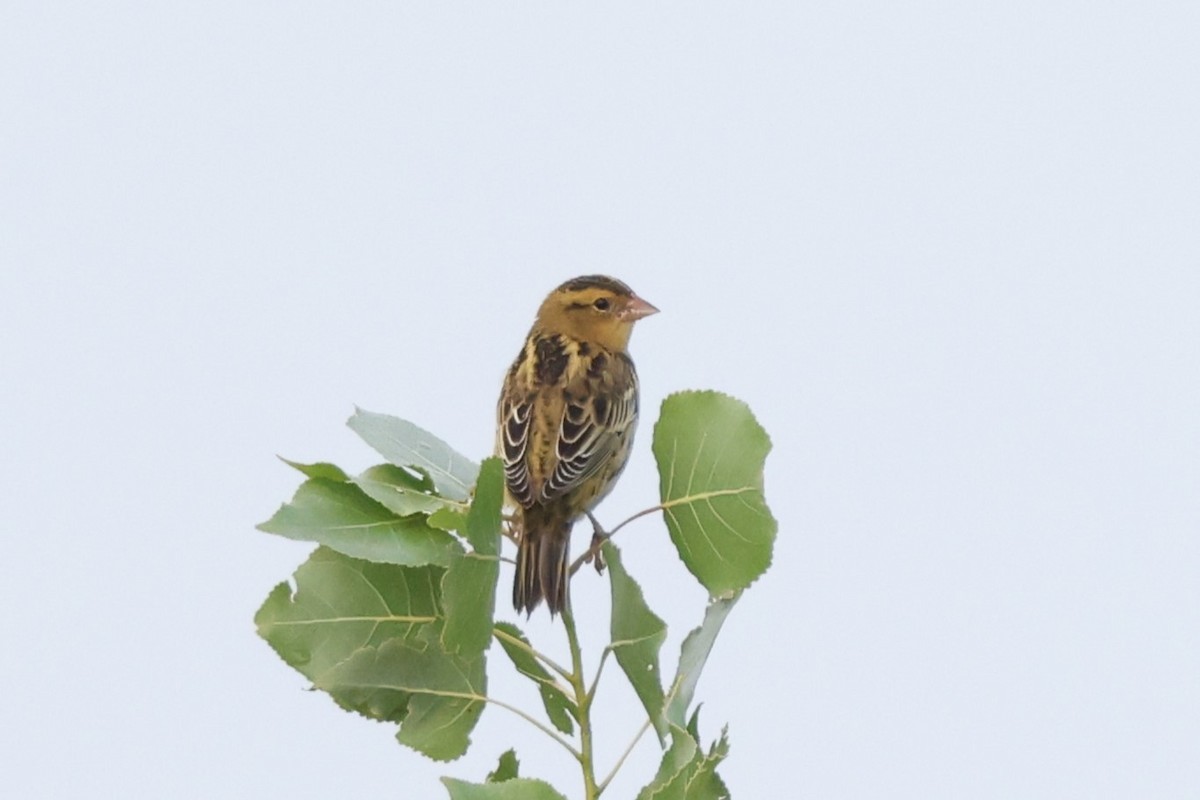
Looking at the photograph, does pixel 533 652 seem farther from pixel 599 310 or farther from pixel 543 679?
pixel 599 310

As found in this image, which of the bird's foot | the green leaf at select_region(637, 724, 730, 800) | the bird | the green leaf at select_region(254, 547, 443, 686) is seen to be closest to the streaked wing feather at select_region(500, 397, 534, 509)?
the bird

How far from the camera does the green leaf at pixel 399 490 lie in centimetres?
291

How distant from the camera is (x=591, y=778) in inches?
114

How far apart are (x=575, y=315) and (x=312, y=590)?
4.03ft

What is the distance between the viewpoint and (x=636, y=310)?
12.8ft

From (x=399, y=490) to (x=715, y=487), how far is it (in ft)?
1.99

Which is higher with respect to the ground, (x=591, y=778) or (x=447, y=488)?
(x=447, y=488)

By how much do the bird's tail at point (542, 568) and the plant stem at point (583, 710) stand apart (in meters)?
0.06

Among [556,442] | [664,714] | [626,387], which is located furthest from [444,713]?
[626,387]

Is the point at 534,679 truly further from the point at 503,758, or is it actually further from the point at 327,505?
the point at 327,505

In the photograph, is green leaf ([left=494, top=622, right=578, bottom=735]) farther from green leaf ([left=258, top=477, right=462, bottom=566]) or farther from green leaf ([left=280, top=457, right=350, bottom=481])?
green leaf ([left=280, top=457, right=350, bottom=481])

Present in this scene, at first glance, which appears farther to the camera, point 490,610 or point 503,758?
point 503,758

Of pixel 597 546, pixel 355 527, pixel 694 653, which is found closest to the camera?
pixel 355 527

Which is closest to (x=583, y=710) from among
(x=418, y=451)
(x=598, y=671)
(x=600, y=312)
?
(x=598, y=671)
